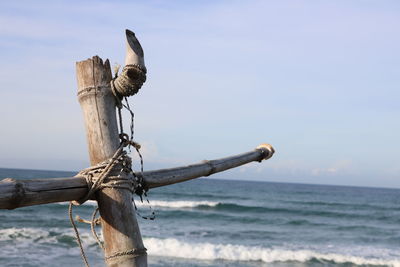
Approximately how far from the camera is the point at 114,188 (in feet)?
7.25

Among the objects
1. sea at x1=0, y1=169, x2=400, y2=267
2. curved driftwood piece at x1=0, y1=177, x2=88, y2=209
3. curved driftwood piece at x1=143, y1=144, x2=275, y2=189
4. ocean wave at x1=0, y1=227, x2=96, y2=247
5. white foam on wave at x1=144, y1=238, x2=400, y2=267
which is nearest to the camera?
curved driftwood piece at x1=0, y1=177, x2=88, y2=209

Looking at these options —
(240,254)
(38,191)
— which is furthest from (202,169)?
(240,254)

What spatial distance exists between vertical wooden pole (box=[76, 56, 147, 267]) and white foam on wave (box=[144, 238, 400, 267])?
11835 millimetres

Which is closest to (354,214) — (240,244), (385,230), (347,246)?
(385,230)

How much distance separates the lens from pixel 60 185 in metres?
2.04

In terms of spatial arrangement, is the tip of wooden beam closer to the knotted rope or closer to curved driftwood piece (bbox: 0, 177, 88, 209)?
the knotted rope

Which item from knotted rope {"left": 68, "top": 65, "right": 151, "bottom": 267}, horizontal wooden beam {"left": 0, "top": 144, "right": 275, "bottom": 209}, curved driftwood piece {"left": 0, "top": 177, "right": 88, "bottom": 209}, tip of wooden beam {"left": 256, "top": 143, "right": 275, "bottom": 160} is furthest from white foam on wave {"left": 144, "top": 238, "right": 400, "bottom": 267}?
curved driftwood piece {"left": 0, "top": 177, "right": 88, "bottom": 209}

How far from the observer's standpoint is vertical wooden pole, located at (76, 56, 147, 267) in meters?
2.18

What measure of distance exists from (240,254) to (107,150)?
491 inches

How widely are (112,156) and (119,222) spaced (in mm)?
254

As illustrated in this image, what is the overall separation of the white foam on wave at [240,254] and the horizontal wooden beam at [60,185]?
1143 centimetres

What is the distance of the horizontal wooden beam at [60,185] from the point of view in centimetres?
187

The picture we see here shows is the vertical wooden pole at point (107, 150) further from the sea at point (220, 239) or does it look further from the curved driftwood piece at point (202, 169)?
the sea at point (220, 239)

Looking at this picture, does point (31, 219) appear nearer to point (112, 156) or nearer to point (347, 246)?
point (347, 246)
